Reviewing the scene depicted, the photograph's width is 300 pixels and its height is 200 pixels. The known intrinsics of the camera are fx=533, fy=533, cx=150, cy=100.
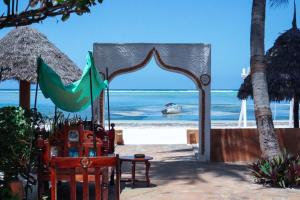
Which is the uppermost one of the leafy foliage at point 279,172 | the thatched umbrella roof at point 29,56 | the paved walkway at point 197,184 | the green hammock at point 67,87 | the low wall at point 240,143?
the thatched umbrella roof at point 29,56

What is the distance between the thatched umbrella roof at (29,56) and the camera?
1088cm

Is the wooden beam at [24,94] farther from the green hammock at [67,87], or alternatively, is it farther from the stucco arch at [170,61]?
the stucco arch at [170,61]

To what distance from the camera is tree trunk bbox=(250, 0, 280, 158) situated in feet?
33.8

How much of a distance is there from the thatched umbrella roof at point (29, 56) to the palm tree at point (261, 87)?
3881 millimetres

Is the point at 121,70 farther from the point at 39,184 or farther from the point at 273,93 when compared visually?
the point at 39,184

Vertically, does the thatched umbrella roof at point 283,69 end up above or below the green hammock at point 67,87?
above

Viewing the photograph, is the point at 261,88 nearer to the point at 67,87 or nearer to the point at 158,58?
the point at 158,58

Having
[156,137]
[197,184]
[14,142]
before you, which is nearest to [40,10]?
[14,142]

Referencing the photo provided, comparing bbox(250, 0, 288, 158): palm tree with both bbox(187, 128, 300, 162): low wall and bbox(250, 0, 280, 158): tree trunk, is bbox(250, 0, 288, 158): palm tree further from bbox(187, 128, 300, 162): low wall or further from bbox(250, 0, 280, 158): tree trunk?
bbox(187, 128, 300, 162): low wall

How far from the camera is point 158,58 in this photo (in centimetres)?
1348

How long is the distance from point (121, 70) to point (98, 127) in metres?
3.87

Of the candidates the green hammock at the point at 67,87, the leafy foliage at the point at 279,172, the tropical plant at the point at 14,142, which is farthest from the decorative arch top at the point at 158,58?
the tropical plant at the point at 14,142

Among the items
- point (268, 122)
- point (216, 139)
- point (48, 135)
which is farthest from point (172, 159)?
point (48, 135)

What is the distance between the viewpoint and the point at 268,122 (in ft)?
34.0
